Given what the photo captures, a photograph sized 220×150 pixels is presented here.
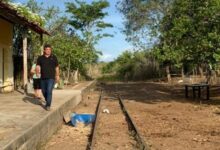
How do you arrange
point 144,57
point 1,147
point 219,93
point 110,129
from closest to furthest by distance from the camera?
point 1,147, point 110,129, point 219,93, point 144,57

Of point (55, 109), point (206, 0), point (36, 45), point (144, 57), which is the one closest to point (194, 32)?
point (206, 0)

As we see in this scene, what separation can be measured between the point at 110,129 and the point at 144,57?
158ft

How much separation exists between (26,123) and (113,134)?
264cm

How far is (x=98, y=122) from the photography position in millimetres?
15727

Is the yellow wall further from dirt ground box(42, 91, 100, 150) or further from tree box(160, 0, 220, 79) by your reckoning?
dirt ground box(42, 91, 100, 150)

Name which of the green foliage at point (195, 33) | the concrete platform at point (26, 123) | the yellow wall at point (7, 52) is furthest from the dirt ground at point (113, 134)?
the yellow wall at point (7, 52)

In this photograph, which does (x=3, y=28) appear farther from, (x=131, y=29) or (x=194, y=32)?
(x=131, y=29)

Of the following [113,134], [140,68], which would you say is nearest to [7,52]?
[113,134]

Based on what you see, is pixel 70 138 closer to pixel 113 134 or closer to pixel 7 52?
pixel 113 134

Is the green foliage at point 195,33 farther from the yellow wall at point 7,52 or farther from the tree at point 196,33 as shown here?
the yellow wall at point 7,52

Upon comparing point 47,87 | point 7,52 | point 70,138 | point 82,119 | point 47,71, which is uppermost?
point 7,52

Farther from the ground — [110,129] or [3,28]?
[3,28]

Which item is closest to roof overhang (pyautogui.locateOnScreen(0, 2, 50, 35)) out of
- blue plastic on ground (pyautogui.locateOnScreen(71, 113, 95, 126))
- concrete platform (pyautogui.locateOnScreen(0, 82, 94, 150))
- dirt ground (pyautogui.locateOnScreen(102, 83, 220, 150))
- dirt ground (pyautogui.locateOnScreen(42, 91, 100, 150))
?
concrete platform (pyautogui.locateOnScreen(0, 82, 94, 150))

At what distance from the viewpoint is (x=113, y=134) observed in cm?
1334
